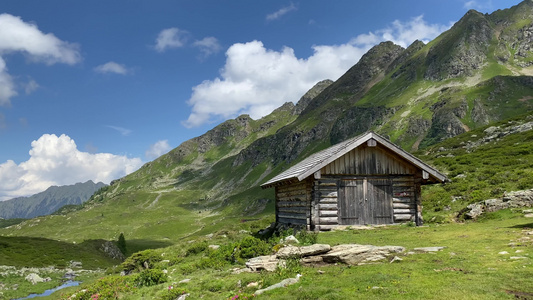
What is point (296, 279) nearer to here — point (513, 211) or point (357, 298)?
point (357, 298)

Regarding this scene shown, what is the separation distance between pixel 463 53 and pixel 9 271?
744 feet

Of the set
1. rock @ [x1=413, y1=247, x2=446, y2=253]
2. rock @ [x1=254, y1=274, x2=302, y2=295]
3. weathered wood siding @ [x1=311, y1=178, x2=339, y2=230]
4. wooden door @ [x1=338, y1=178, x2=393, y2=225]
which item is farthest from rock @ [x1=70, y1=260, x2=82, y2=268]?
rock @ [x1=413, y1=247, x2=446, y2=253]

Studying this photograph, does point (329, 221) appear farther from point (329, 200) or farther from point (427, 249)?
point (427, 249)

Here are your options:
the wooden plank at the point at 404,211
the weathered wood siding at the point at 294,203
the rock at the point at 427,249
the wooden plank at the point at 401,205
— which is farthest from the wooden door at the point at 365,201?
the rock at the point at 427,249

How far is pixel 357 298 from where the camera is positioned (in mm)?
8594

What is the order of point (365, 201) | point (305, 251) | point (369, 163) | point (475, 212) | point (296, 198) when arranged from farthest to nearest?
point (296, 198) → point (475, 212) → point (369, 163) → point (365, 201) → point (305, 251)

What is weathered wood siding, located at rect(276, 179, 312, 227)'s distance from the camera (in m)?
22.0

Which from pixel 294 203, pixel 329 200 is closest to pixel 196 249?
pixel 294 203

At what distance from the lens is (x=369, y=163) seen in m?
22.6

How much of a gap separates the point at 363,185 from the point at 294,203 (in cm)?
546

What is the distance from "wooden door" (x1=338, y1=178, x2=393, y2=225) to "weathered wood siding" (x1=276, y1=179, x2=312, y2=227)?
7.36 ft

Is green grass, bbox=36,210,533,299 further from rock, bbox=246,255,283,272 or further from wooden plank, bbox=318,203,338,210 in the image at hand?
wooden plank, bbox=318,203,338,210

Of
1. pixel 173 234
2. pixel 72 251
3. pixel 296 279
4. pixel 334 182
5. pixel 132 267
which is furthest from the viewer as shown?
pixel 173 234

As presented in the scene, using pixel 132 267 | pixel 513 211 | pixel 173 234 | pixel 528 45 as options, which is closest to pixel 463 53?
pixel 528 45
